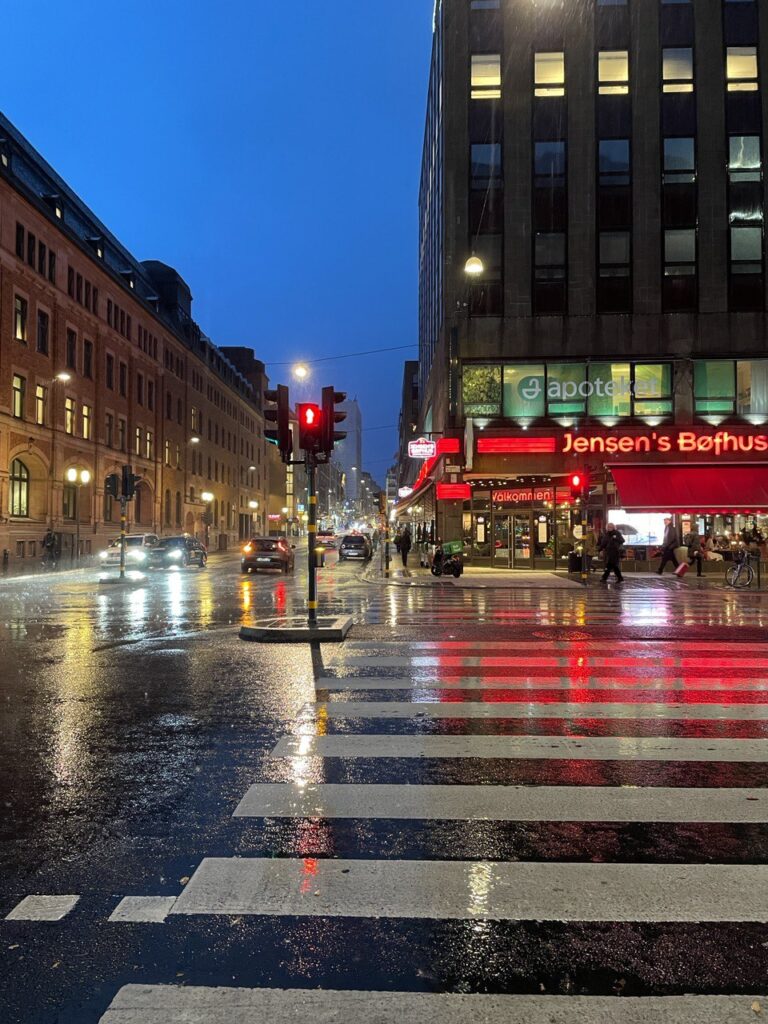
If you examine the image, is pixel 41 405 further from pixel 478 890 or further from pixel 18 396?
pixel 478 890

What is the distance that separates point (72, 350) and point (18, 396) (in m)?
7.34

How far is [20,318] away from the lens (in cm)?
3766

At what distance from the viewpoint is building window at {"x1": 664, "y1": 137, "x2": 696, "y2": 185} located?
108 ft

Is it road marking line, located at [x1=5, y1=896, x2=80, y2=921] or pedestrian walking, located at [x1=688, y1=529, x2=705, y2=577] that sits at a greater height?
pedestrian walking, located at [x1=688, y1=529, x2=705, y2=577]

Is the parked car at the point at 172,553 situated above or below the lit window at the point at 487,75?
below

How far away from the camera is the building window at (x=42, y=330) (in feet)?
130

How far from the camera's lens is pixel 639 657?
10086 millimetres

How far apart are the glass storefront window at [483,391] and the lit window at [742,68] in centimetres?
1582

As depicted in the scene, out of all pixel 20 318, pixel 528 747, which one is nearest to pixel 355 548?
pixel 20 318

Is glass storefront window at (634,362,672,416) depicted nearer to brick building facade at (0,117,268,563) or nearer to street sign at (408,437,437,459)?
street sign at (408,437,437,459)

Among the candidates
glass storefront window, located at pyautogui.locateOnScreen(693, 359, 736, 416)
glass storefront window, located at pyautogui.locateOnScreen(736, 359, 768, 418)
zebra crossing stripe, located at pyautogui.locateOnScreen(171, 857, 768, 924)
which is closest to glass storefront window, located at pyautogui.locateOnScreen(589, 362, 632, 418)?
glass storefront window, located at pyautogui.locateOnScreen(693, 359, 736, 416)

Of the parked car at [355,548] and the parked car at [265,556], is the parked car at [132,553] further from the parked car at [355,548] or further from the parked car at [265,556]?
the parked car at [355,548]

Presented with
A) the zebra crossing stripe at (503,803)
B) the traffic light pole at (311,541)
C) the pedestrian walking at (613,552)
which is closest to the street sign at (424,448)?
the pedestrian walking at (613,552)

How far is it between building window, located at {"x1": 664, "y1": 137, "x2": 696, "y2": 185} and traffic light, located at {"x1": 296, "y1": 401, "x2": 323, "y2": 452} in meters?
27.0
